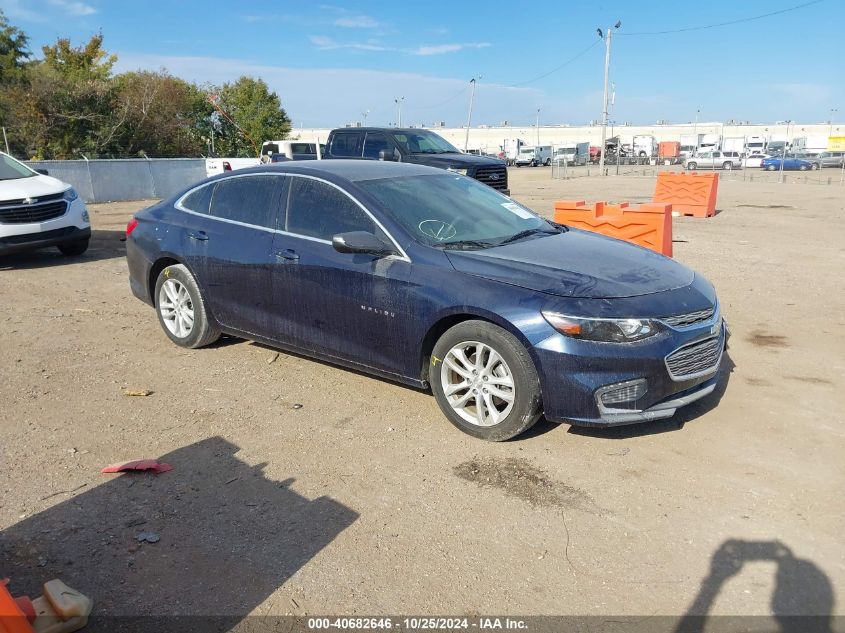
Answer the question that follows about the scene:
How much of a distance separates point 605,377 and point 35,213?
916 centimetres

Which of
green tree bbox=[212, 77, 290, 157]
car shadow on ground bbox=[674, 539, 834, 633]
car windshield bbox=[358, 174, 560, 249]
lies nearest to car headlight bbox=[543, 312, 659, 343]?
car windshield bbox=[358, 174, 560, 249]

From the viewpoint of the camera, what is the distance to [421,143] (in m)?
15.6

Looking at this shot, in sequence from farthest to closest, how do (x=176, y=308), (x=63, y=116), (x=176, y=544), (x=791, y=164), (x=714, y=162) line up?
1. (x=714, y=162)
2. (x=791, y=164)
3. (x=63, y=116)
4. (x=176, y=308)
5. (x=176, y=544)

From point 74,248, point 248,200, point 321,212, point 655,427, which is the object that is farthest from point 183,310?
point 74,248

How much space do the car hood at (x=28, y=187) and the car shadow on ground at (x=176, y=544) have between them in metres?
7.53

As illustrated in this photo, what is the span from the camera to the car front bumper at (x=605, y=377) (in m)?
3.96

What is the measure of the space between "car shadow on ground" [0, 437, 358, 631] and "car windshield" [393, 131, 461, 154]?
39.3ft

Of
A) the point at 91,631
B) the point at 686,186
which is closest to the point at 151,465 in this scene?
the point at 91,631

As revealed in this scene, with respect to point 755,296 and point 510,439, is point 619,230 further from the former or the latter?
point 510,439

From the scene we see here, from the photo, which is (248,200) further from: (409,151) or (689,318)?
(409,151)

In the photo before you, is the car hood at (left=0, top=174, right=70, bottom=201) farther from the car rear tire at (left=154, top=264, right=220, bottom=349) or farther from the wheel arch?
the wheel arch

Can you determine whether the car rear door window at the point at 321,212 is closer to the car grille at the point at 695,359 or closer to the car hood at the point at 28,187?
the car grille at the point at 695,359

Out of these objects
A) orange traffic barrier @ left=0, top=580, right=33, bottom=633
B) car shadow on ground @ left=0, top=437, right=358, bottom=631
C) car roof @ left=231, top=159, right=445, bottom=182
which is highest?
car roof @ left=231, top=159, right=445, bottom=182

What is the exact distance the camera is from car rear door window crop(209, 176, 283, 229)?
215 inches
